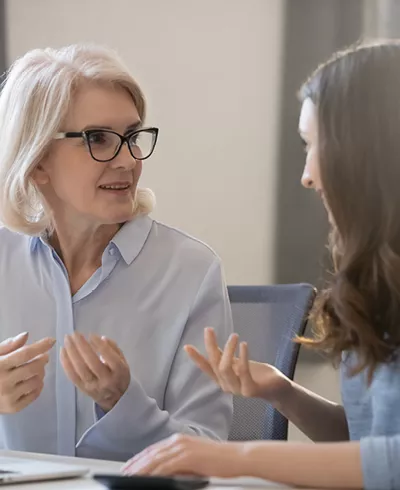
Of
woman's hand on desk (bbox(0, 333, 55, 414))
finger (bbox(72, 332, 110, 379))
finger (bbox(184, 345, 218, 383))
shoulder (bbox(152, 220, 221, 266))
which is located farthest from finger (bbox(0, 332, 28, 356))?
shoulder (bbox(152, 220, 221, 266))

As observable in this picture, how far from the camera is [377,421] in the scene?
1.30m

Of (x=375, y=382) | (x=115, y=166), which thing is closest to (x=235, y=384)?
(x=375, y=382)

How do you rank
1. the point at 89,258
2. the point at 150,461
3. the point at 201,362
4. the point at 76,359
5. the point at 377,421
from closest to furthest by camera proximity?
the point at 150,461, the point at 377,421, the point at 201,362, the point at 76,359, the point at 89,258

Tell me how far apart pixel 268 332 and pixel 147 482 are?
868 mm

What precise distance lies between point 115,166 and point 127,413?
0.55 meters

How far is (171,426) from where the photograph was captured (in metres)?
1.68

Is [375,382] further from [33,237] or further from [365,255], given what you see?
[33,237]

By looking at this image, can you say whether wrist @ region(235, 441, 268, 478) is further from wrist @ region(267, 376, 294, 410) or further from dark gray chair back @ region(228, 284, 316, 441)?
dark gray chair back @ region(228, 284, 316, 441)

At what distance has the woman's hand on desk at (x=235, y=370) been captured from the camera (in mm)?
1368

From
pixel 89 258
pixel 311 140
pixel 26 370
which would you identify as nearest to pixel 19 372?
pixel 26 370

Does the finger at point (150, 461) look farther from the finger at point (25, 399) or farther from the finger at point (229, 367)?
the finger at point (25, 399)

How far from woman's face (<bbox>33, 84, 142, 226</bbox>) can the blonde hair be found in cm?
3

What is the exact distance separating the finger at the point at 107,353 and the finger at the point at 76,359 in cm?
3

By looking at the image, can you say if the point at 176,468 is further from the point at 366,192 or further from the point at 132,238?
the point at 132,238
